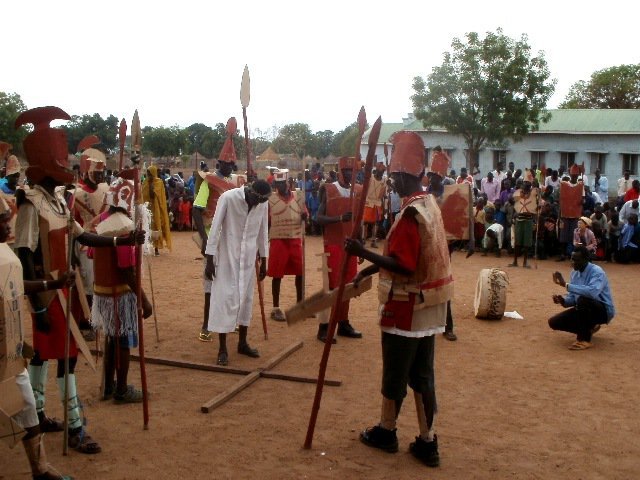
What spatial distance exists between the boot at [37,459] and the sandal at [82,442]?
656 millimetres

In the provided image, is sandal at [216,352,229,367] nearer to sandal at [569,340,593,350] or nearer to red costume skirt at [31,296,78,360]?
red costume skirt at [31,296,78,360]

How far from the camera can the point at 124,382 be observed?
19.9 ft

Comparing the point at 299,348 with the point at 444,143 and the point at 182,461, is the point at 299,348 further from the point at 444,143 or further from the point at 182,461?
the point at 444,143

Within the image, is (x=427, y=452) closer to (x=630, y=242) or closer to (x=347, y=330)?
(x=347, y=330)

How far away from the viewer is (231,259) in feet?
23.7

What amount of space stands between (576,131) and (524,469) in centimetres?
3823

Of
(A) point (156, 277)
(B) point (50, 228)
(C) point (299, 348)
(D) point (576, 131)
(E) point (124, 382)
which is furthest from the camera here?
(D) point (576, 131)

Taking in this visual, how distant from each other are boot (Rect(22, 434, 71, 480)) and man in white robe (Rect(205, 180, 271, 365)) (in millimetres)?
2950

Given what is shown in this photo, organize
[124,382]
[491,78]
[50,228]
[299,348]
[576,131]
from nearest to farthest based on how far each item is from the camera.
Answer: [50,228], [124,382], [299,348], [491,78], [576,131]

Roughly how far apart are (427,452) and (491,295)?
16.2ft

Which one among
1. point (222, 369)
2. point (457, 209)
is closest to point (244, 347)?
point (222, 369)

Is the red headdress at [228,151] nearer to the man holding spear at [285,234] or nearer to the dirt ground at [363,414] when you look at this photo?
the man holding spear at [285,234]

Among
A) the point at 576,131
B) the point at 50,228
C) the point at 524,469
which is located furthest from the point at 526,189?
the point at 576,131

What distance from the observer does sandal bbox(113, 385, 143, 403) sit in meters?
6.09
